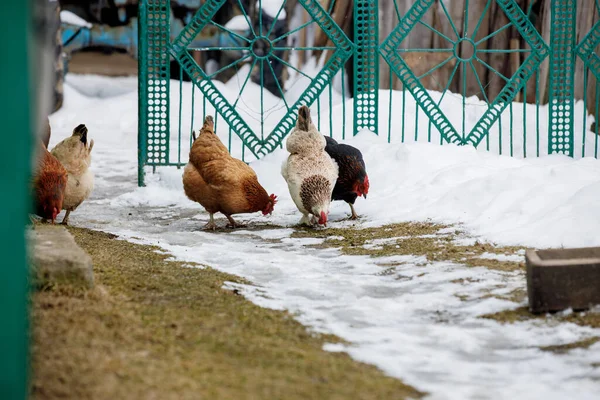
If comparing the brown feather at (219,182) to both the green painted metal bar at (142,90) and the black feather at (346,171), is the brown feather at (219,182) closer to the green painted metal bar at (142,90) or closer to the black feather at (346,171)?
the black feather at (346,171)

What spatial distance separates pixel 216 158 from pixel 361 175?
1.35 metres

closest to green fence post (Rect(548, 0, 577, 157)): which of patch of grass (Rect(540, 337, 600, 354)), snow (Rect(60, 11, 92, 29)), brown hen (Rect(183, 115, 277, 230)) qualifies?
brown hen (Rect(183, 115, 277, 230))

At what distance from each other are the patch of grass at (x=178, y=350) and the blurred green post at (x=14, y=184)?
61 centimetres

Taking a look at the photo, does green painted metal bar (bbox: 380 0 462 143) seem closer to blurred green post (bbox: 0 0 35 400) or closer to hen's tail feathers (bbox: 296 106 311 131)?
hen's tail feathers (bbox: 296 106 311 131)

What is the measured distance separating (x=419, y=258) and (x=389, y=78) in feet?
22.5

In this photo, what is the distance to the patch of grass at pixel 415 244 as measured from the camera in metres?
6.09

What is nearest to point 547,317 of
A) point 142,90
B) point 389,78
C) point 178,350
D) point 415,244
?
point 178,350

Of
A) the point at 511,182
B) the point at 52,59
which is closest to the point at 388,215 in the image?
the point at 511,182

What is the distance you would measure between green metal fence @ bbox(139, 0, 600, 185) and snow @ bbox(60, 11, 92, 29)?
1.79 m

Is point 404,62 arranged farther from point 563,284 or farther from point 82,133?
point 563,284

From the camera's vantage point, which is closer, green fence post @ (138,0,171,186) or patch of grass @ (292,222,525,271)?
patch of grass @ (292,222,525,271)

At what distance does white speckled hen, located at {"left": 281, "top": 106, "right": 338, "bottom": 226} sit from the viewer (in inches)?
303

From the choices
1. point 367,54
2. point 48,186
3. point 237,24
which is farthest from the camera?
point 237,24

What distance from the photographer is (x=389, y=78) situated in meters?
12.7
